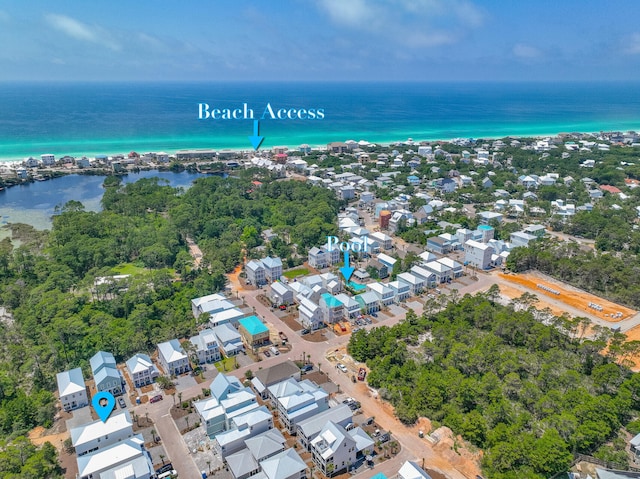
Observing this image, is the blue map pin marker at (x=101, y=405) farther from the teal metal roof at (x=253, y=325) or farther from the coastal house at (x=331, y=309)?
the coastal house at (x=331, y=309)

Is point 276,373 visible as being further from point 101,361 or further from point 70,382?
point 70,382

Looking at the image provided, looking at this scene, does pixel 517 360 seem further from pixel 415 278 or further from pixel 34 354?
pixel 34 354

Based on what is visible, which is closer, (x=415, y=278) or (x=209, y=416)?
(x=209, y=416)

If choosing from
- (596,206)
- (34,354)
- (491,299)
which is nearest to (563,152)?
(596,206)

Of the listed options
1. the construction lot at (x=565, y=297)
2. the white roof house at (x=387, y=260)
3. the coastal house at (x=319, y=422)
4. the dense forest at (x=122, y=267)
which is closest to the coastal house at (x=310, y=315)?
the dense forest at (x=122, y=267)

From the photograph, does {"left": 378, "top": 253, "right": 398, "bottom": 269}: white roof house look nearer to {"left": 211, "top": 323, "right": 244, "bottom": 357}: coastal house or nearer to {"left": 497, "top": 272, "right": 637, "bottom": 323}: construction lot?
{"left": 497, "top": 272, "right": 637, "bottom": 323}: construction lot
